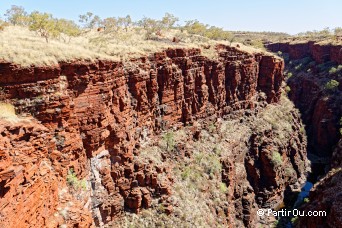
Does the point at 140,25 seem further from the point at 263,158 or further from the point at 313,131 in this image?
the point at 313,131

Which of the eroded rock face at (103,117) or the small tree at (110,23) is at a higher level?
the small tree at (110,23)

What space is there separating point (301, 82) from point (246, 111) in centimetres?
3406

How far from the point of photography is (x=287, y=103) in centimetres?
5656

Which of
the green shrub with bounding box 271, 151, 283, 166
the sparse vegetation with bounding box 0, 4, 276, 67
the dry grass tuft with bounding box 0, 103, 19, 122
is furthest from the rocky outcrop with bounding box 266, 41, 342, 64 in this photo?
the dry grass tuft with bounding box 0, 103, 19, 122

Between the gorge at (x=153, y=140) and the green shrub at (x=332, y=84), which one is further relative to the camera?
the green shrub at (x=332, y=84)

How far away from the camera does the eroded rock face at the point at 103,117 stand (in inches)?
669

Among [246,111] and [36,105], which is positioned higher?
[36,105]

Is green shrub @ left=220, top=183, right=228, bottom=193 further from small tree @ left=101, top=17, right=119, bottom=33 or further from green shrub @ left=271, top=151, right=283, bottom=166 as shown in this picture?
small tree @ left=101, top=17, right=119, bottom=33

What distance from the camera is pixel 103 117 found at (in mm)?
22359

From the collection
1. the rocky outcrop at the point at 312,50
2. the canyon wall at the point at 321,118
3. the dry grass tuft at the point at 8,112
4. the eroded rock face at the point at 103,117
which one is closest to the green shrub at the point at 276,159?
the canyon wall at the point at 321,118

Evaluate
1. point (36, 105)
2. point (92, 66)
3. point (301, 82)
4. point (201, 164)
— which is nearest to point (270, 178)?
point (201, 164)

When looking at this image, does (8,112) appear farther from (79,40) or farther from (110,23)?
(110,23)

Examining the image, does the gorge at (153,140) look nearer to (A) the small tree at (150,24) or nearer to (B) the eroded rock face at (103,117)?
(B) the eroded rock face at (103,117)

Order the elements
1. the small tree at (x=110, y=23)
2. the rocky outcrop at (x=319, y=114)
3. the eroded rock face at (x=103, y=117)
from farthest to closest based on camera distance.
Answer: the rocky outcrop at (x=319, y=114) → the small tree at (x=110, y=23) → the eroded rock face at (x=103, y=117)
